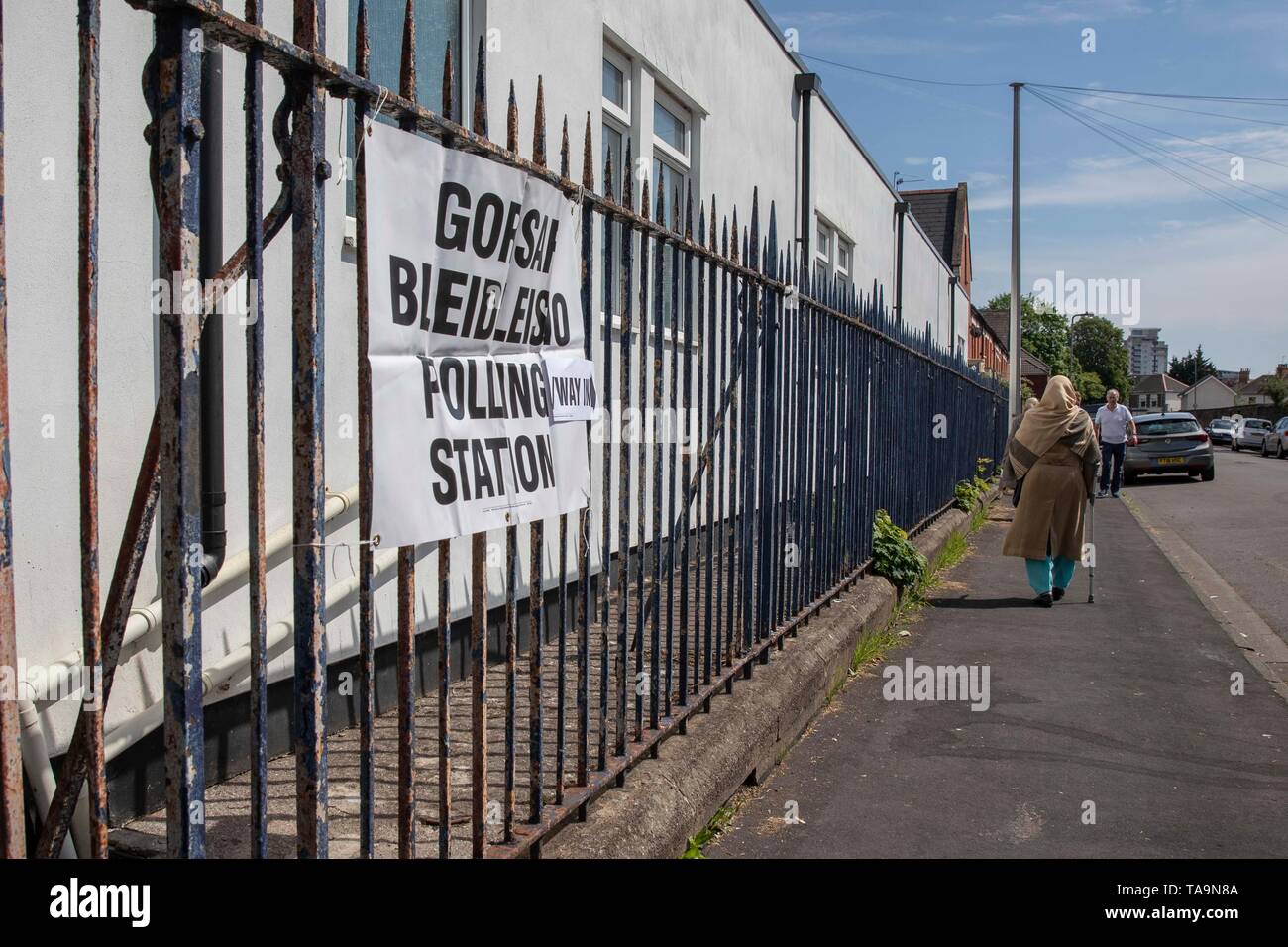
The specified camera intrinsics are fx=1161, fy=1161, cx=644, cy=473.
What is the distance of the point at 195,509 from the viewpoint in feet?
6.21

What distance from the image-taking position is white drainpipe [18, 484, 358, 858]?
2.92 metres

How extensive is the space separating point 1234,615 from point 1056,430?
204 cm

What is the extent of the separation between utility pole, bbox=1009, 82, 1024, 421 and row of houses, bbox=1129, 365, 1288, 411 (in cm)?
9597

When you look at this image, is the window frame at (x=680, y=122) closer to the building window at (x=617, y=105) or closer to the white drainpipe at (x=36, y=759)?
the building window at (x=617, y=105)

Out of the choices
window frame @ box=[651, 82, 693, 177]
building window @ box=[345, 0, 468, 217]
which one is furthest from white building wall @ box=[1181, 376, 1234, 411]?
building window @ box=[345, 0, 468, 217]

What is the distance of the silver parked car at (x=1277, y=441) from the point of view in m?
45.6

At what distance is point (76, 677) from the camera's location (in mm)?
3141

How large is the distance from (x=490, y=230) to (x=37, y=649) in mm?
1681

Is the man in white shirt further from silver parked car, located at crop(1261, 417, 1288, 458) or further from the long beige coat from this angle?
silver parked car, located at crop(1261, 417, 1288, 458)

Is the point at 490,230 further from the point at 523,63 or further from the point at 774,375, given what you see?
the point at 523,63

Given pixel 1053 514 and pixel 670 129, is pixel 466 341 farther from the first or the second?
pixel 1053 514

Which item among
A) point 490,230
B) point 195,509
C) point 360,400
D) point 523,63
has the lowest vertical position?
point 195,509

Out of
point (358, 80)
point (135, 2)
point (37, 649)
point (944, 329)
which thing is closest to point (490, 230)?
point (358, 80)

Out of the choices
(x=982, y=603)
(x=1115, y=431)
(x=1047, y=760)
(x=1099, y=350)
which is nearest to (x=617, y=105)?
(x=982, y=603)
